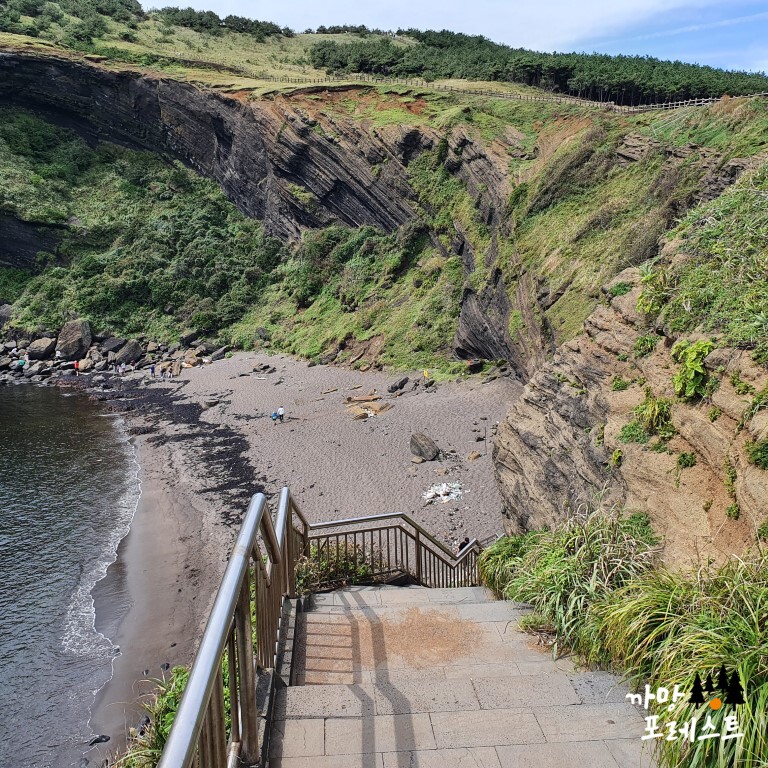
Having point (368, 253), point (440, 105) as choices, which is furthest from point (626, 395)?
point (440, 105)

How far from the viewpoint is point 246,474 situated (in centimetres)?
2219

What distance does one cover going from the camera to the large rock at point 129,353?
41.8m

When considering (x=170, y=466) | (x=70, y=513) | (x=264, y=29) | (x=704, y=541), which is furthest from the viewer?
(x=264, y=29)

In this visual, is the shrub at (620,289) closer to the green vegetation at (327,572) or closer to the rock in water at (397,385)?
the green vegetation at (327,572)

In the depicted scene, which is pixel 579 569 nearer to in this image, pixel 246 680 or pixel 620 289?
pixel 246 680

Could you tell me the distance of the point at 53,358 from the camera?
43.5 meters

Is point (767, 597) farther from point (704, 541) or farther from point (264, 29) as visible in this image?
point (264, 29)

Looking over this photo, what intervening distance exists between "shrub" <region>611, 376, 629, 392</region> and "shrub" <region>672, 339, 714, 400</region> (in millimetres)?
1186

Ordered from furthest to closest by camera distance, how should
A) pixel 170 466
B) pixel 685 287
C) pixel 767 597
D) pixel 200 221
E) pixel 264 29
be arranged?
pixel 264 29 → pixel 200 221 → pixel 170 466 → pixel 685 287 → pixel 767 597

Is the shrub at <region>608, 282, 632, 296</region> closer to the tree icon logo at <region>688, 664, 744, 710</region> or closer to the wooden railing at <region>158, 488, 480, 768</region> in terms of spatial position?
the wooden railing at <region>158, 488, 480, 768</region>

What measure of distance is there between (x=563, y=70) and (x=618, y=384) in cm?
5376

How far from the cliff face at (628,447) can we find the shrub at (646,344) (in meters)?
0.08

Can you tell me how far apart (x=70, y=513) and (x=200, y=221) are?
127ft

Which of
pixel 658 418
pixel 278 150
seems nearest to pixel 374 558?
pixel 658 418
